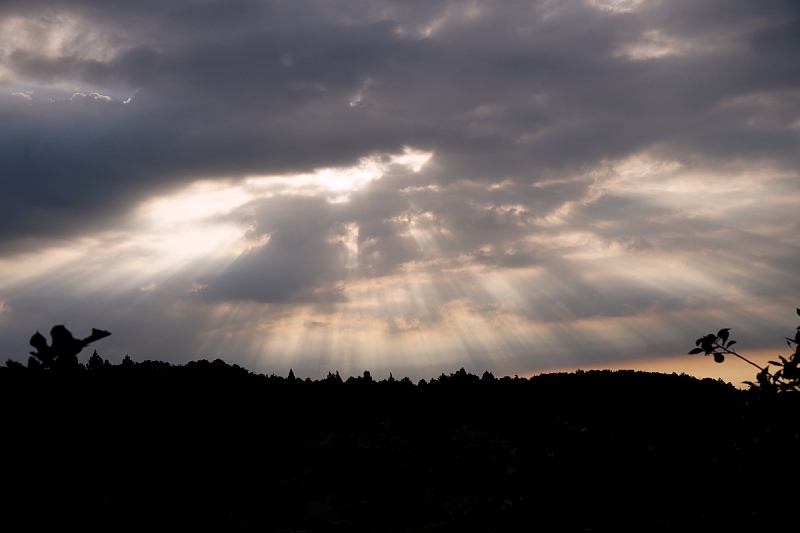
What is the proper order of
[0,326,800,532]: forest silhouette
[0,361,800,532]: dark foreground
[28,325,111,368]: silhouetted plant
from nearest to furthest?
[28,325,111,368]: silhouetted plant → [0,326,800,532]: forest silhouette → [0,361,800,532]: dark foreground

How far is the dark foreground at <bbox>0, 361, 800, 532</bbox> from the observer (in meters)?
6.65

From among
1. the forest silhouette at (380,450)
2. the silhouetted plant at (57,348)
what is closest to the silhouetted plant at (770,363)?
the forest silhouette at (380,450)

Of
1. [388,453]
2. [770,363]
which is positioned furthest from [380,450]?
[770,363]

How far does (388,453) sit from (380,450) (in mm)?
167

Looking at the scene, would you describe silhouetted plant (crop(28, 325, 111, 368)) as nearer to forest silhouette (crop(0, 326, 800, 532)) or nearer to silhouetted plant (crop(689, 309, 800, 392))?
forest silhouette (crop(0, 326, 800, 532))

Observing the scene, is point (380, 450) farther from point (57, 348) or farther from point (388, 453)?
point (57, 348)

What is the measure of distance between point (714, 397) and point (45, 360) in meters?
14.3

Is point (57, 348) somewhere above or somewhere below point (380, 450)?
above

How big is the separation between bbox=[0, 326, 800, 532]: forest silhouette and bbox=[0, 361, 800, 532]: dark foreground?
0.03 meters

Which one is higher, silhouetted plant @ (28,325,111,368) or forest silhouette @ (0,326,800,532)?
silhouetted plant @ (28,325,111,368)

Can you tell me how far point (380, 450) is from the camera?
1269 centimetres

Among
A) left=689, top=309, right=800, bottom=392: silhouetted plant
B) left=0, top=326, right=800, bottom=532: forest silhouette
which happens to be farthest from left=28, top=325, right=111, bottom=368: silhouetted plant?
left=689, top=309, right=800, bottom=392: silhouetted plant

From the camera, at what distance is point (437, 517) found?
11.6 metres

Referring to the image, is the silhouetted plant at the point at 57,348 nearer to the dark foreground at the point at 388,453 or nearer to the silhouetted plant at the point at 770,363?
the dark foreground at the point at 388,453
